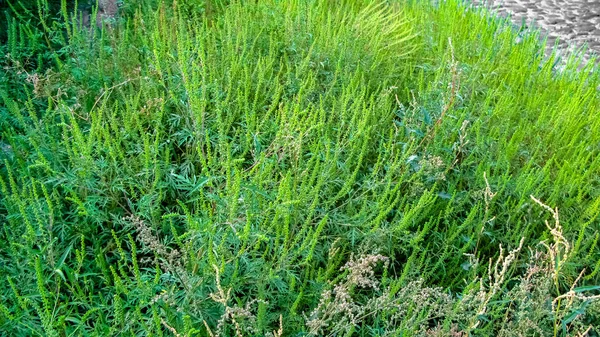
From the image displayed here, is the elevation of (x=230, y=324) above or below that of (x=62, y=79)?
below

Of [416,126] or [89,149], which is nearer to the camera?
[89,149]

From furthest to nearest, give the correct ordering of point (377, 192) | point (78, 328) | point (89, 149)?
1. point (377, 192)
2. point (89, 149)
3. point (78, 328)

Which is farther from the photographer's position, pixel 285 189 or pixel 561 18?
pixel 561 18

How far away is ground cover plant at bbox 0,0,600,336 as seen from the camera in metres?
1.69

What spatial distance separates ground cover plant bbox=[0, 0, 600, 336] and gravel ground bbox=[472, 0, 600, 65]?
1.86 metres

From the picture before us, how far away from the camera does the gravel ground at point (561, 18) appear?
505 centimetres

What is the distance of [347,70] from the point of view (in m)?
2.88

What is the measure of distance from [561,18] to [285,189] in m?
4.89

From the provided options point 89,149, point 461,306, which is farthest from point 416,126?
point 89,149

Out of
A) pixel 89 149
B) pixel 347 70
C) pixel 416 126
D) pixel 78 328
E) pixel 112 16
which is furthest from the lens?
pixel 112 16

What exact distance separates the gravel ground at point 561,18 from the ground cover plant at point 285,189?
1859mm

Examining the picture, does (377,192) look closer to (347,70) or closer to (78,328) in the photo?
(347,70)

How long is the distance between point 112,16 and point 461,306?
2.70 m

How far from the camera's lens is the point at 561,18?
5570 millimetres
